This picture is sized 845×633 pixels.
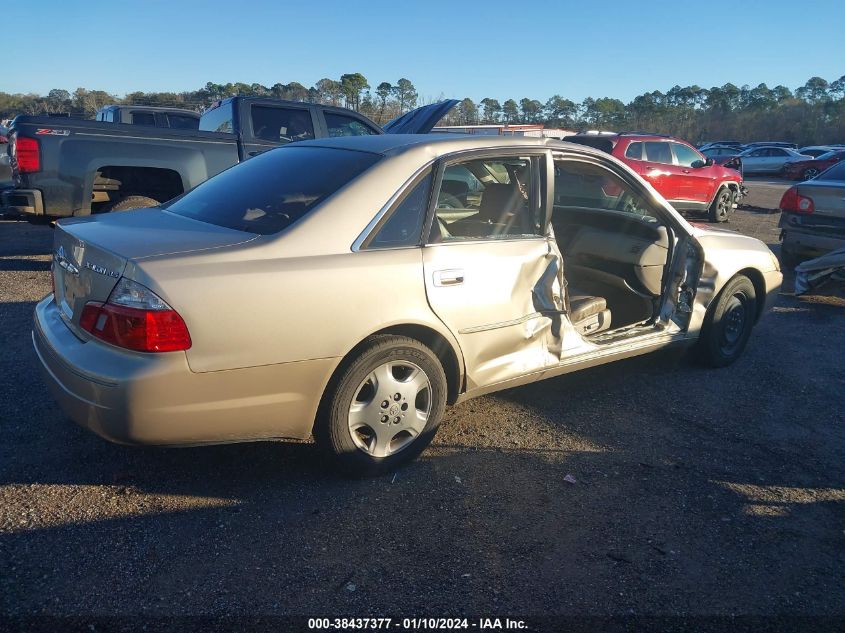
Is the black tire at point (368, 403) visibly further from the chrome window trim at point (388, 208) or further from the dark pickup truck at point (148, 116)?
the dark pickup truck at point (148, 116)

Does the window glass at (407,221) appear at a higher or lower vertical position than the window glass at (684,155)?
lower

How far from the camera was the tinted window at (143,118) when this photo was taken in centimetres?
1223

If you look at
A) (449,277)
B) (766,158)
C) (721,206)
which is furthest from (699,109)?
(449,277)

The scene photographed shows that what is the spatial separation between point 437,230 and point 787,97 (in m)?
75.2

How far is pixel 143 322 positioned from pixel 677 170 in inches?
494

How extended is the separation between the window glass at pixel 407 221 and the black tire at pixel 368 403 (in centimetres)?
46

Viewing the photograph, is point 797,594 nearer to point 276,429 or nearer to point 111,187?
point 276,429

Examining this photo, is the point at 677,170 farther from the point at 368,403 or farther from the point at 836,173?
the point at 368,403

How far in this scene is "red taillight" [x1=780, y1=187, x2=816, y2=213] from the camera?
26.6 feet

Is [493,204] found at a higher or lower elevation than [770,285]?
higher

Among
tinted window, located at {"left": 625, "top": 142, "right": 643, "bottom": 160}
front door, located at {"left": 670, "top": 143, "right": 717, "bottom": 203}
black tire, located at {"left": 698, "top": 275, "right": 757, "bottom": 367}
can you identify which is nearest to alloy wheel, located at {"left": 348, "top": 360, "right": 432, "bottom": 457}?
black tire, located at {"left": 698, "top": 275, "right": 757, "bottom": 367}

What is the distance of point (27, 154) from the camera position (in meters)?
6.71

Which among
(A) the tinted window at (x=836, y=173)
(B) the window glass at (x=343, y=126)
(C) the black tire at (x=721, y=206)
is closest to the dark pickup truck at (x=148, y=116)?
(B) the window glass at (x=343, y=126)

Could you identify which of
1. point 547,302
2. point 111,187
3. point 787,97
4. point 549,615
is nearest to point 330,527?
point 549,615
